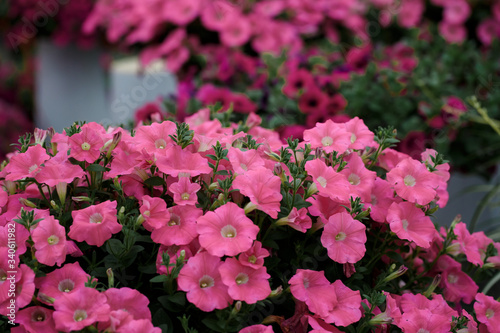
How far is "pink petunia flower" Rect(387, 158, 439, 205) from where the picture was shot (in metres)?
0.74

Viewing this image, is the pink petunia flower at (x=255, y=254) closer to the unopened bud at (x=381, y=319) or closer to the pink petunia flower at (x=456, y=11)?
the unopened bud at (x=381, y=319)

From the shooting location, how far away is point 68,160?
2.46 ft

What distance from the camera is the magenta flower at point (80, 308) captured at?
0.58 meters

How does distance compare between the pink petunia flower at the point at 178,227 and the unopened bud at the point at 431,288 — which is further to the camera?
the unopened bud at the point at 431,288

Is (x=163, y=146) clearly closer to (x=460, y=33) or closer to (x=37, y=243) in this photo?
(x=37, y=243)

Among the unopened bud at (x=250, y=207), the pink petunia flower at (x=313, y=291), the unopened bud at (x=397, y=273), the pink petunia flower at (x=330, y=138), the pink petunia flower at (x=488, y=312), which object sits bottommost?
the pink petunia flower at (x=488, y=312)

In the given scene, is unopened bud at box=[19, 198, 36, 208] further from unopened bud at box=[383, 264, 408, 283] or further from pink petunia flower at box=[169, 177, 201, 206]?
unopened bud at box=[383, 264, 408, 283]

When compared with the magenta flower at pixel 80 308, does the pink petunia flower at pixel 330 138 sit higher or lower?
higher

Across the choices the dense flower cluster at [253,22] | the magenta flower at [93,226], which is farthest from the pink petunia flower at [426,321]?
the dense flower cluster at [253,22]

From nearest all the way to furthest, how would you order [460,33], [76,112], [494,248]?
[494,248]
[460,33]
[76,112]

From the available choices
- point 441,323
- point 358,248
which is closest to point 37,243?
point 358,248

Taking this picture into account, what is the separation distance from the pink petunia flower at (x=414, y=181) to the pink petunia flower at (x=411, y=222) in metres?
0.02

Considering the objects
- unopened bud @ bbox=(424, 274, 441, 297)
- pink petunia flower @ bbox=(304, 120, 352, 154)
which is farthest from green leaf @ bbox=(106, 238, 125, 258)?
unopened bud @ bbox=(424, 274, 441, 297)

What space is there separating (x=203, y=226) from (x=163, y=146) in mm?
179
